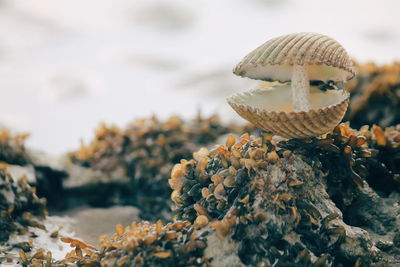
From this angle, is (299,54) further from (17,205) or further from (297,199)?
(17,205)

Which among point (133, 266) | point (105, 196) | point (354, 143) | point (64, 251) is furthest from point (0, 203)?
point (354, 143)

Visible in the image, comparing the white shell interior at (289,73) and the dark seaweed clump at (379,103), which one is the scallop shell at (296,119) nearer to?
the white shell interior at (289,73)

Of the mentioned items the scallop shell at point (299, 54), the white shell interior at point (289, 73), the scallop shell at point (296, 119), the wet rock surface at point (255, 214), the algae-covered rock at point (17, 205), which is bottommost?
the algae-covered rock at point (17, 205)

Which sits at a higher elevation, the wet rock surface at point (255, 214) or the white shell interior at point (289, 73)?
the white shell interior at point (289, 73)

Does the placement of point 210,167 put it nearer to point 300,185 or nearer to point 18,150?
point 300,185

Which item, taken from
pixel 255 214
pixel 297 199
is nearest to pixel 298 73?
pixel 297 199

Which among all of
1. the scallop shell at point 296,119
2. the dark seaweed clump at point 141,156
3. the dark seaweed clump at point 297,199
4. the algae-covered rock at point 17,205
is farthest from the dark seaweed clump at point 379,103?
the algae-covered rock at point 17,205

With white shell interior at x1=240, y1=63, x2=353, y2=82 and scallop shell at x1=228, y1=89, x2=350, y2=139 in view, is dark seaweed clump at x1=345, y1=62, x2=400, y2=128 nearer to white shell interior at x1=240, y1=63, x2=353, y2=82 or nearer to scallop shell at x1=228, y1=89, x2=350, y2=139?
white shell interior at x1=240, y1=63, x2=353, y2=82
